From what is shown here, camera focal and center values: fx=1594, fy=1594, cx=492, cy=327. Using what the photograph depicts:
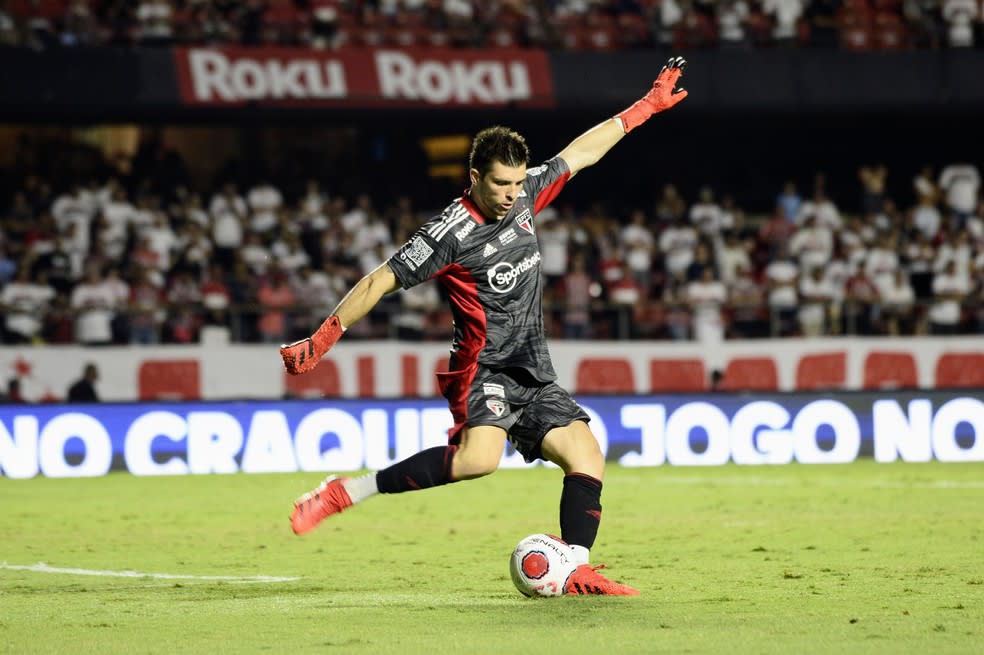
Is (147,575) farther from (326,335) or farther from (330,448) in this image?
(330,448)

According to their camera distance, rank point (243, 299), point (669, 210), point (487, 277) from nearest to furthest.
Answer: point (487, 277) < point (243, 299) < point (669, 210)

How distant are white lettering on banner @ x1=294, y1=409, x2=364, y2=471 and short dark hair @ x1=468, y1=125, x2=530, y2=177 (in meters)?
9.31

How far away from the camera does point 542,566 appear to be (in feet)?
25.1

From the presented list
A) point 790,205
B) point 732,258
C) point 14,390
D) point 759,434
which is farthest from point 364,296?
point 790,205

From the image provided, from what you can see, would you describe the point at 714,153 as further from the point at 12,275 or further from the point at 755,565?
the point at 755,565

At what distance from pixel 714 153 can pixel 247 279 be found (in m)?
11.7

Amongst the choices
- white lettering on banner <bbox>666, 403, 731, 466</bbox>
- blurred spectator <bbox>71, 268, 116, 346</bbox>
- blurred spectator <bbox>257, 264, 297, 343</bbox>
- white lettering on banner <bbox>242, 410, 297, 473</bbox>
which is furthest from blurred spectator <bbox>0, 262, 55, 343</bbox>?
white lettering on banner <bbox>666, 403, 731, 466</bbox>

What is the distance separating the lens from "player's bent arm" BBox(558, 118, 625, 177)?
27.3 feet

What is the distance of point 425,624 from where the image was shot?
A: 7.08m

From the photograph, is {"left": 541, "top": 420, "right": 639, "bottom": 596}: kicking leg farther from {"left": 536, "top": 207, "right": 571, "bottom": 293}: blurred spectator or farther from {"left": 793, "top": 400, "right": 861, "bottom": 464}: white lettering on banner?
{"left": 536, "top": 207, "right": 571, "bottom": 293}: blurred spectator

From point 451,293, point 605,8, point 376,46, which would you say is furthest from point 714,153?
point 451,293

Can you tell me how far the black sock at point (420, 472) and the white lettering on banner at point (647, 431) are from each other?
370 inches

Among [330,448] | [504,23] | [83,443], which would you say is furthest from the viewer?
[504,23]

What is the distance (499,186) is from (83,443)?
33.2ft
